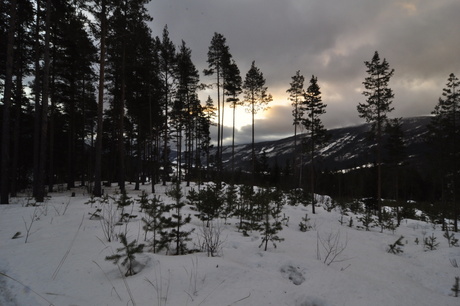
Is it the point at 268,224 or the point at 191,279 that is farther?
the point at 268,224

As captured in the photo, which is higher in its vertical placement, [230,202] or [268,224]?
[268,224]

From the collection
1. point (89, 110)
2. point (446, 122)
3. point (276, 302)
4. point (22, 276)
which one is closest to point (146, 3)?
point (89, 110)

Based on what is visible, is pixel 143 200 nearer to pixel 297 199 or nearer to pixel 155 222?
pixel 155 222

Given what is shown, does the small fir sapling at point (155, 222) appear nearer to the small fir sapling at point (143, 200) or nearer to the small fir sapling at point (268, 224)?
the small fir sapling at point (143, 200)

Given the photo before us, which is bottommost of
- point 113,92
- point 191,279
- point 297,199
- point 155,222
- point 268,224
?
point 297,199

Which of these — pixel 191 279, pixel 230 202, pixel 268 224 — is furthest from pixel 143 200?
pixel 191 279

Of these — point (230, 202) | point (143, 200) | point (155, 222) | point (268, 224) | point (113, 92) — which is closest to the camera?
point (155, 222)

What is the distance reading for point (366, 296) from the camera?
3.13 metres

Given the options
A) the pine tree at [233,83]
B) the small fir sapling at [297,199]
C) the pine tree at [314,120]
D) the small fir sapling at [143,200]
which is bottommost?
the small fir sapling at [297,199]

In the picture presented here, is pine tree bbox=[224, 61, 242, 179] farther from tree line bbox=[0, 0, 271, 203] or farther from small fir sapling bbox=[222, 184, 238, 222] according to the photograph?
small fir sapling bbox=[222, 184, 238, 222]

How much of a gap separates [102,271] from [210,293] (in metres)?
1.76

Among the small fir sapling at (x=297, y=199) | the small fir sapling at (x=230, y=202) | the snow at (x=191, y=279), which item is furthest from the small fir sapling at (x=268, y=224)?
the small fir sapling at (x=297, y=199)

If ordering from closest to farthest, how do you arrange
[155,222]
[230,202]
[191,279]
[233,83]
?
[191,279] → [155,222] → [230,202] → [233,83]

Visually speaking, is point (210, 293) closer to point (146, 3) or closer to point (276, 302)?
point (276, 302)
